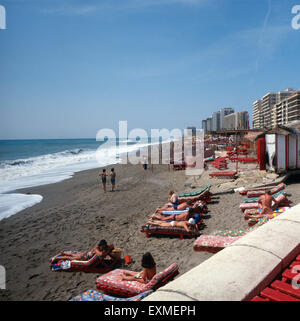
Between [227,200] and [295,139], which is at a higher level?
[295,139]

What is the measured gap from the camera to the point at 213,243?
4.72 metres

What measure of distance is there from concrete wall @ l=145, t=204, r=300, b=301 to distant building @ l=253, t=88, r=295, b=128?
4151 inches

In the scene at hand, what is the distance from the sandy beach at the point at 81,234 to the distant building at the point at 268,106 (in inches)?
3928

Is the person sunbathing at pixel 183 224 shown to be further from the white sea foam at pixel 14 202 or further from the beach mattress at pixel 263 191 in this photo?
the white sea foam at pixel 14 202

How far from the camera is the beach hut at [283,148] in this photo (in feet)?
31.5

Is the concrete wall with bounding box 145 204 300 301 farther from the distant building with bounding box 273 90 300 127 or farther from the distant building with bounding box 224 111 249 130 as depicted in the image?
the distant building with bounding box 273 90 300 127

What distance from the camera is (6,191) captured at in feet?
46.2

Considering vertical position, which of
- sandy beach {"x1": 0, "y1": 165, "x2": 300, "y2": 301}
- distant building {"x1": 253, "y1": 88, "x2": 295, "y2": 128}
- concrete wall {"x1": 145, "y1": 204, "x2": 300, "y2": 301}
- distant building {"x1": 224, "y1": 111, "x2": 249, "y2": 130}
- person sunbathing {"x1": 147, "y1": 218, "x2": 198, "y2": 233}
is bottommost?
sandy beach {"x1": 0, "y1": 165, "x2": 300, "y2": 301}

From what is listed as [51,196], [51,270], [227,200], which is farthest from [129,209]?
[51,196]

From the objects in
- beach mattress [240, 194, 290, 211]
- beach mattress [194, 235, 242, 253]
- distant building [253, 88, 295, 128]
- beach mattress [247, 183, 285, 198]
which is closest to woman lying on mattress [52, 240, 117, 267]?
beach mattress [194, 235, 242, 253]

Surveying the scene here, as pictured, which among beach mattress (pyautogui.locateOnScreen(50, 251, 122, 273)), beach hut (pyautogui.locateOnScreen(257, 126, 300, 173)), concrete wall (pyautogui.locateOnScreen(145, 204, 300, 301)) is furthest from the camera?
beach hut (pyautogui.locateOnScreen(257, 126, 300, 173))

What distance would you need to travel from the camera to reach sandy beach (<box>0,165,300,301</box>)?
4.80 metres
